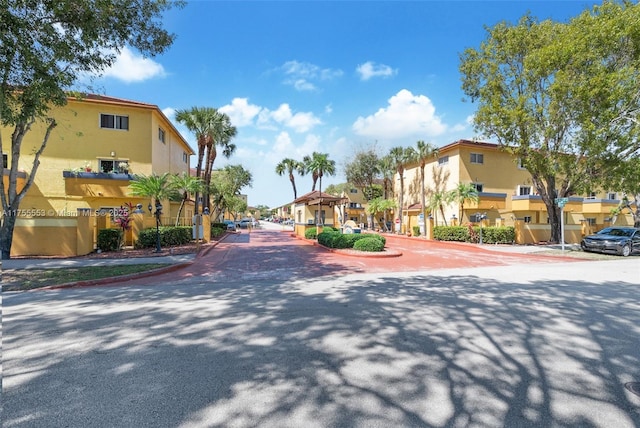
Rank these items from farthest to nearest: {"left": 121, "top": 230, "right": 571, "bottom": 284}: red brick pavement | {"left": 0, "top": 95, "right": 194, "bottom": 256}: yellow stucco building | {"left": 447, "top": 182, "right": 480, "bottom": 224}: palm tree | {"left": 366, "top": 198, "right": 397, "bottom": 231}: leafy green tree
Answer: {"left": 366, "top": 198, "right": 397, "bottom": 231}: leafy green tree < {"left": 447, "top": 182, "right": 480, "bottom": 224}: palm tree < {"left": 0, "top": 95, "right": 194, "bottom": 256}: yellow stucco building < {"left": 121, "top": 230, "right": 571, "bottom": 284}: red brick pavement

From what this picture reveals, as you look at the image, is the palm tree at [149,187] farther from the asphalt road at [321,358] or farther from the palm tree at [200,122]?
the asphalt road at [321,358]

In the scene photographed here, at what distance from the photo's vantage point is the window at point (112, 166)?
62.7ft

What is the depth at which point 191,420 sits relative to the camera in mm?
2705

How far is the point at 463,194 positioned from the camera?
25.5m

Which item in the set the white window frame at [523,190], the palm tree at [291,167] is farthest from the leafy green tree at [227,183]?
the white window frame at [523,190]

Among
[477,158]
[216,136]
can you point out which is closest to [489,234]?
[477,158]

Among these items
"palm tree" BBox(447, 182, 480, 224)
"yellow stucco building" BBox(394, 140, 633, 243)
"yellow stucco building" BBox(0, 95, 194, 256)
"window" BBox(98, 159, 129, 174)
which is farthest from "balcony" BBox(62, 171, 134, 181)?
"yellow stucco building" BBox(394, 140, 633, 243)

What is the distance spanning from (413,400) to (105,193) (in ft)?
64.7

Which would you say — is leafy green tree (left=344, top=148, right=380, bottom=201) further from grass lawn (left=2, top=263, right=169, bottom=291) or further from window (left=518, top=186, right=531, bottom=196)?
grass lawn (left=2, top=263, right=169, bottom=291)

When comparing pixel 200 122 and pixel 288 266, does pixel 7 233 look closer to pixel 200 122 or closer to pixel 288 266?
pixel 288 266

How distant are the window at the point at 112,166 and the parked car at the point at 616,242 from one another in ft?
87.9

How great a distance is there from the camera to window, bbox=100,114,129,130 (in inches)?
760

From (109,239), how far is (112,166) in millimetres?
6604

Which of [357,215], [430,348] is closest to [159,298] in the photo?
[430,348]
